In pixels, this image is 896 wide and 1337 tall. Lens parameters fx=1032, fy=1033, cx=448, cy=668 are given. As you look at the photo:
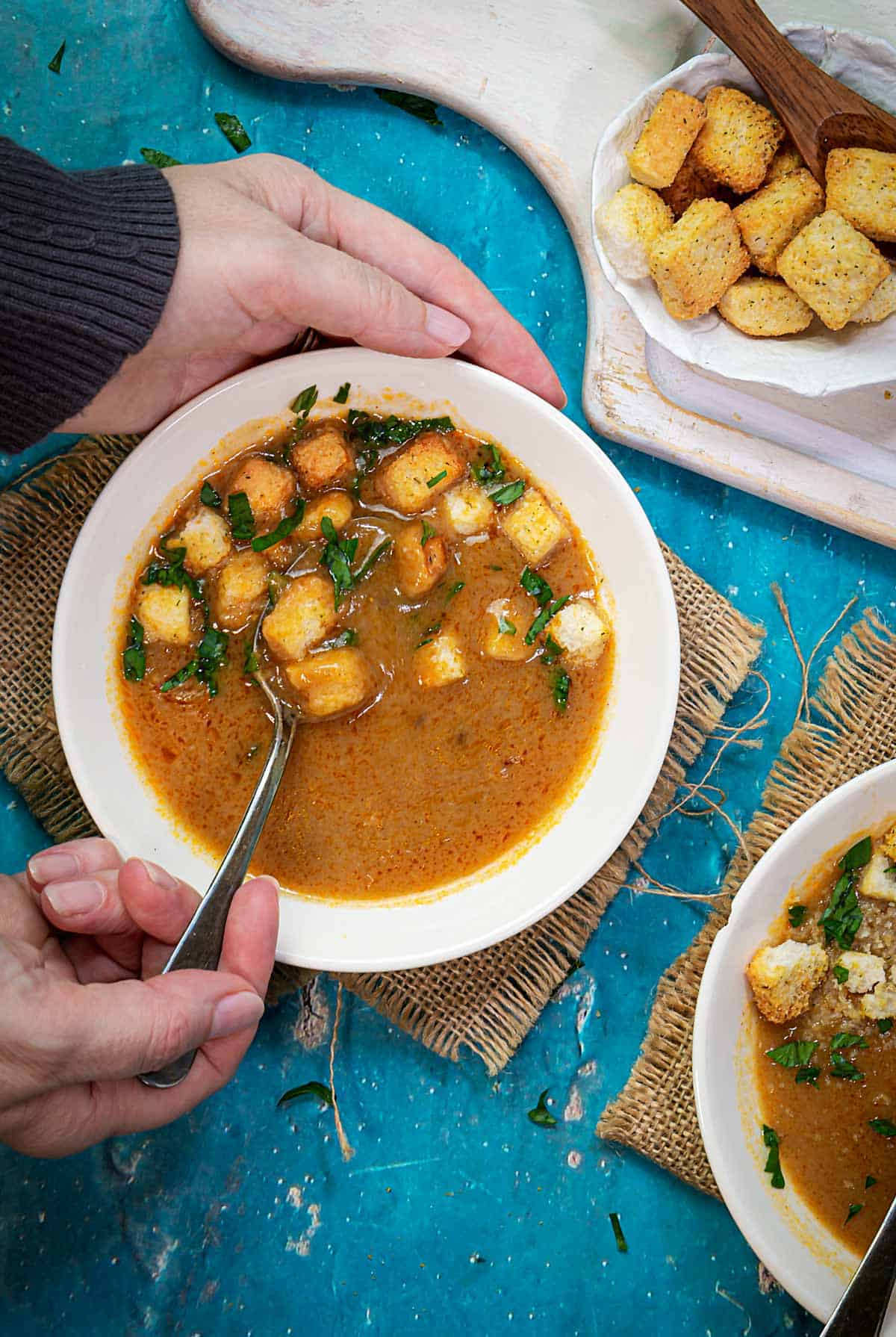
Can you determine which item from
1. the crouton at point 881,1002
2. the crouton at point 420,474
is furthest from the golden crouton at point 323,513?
the crouton at point 881,1002

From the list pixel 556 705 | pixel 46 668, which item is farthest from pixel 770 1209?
pixel 46 668

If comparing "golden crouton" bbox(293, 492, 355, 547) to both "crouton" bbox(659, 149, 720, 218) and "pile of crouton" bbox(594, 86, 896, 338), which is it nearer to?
"pile of crouton" bbox(594, 86, 896, 338)

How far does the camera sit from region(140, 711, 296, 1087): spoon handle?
2.25m

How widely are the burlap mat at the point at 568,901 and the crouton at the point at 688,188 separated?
0.90 metres

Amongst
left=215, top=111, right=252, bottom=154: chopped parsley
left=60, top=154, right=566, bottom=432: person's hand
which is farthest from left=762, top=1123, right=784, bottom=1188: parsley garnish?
left=215, top=111, right=252, bottom=154: chopped parsley

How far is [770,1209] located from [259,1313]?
137 cm

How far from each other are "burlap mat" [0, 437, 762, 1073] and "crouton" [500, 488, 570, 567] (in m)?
0.37

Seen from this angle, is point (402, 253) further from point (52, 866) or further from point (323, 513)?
point (52, 866)

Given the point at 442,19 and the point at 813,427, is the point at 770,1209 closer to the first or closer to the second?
the point at 813,427

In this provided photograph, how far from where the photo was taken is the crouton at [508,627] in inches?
102

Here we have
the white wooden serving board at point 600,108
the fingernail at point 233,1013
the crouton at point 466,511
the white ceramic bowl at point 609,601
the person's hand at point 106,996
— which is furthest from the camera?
the white wooden serving board at point 600,108

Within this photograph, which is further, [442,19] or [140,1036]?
[442,19]

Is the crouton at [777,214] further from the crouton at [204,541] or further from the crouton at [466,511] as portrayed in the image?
the crouton at [204,541]

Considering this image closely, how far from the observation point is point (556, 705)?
104 inches
